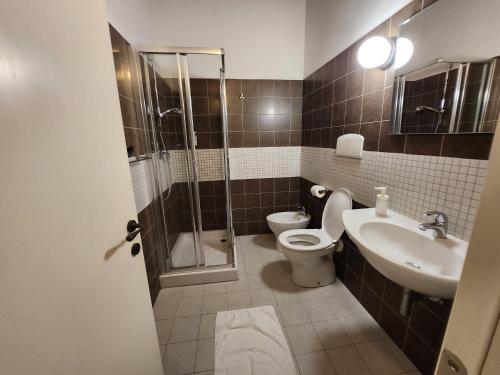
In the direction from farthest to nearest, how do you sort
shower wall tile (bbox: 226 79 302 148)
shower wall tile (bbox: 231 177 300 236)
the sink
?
shower wall tile (bbox: 231 177 300 236)
shower wall tile (bbox: 226 79 302 148)
the sink

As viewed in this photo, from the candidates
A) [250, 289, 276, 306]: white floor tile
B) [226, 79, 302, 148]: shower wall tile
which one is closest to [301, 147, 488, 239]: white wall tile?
[226, 79, 302, 148]: shower wall tile

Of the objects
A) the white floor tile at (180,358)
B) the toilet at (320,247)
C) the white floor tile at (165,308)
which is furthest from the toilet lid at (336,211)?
the white floor tile at (165,308)

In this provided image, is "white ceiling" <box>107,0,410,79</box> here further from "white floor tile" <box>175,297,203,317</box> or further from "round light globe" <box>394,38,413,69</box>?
"white floor tile" <box>175,297,203,317</box>


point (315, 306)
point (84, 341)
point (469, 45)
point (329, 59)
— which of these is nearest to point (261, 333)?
point (315, 306)

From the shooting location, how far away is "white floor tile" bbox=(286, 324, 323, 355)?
134 cm

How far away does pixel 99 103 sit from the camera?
2.24ft

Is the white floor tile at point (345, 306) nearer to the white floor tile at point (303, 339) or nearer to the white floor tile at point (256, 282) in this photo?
the white floor tile at point (303, 339)

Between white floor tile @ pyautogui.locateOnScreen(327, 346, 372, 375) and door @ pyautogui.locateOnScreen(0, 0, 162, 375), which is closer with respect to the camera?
door @ pyautogui.locateOnScreen(0, 0, 162, 375)

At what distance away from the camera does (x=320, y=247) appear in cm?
172

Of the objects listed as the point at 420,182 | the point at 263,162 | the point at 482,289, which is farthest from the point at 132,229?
the point at 263,162

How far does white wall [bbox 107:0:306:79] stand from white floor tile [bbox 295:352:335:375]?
254 centimetres

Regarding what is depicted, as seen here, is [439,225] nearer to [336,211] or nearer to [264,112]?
[336,211]

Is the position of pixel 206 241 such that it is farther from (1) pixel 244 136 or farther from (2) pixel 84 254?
(2) pixel 84 254

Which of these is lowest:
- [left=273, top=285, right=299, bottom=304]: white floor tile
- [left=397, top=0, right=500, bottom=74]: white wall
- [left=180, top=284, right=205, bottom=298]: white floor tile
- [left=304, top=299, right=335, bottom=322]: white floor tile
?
[left=180, top=284, right=205, bottom=298]: white floor tile
